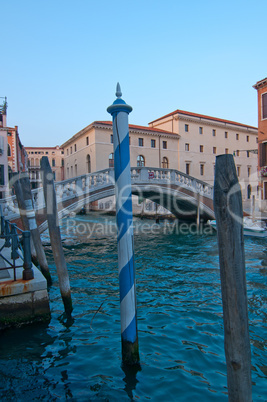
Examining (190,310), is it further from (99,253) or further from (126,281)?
(99,253)

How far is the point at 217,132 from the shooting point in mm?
28047

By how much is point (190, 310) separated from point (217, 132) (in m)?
26.2

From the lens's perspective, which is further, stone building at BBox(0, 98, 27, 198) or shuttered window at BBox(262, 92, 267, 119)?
stone building at BBox(0, 98, 27, 198)

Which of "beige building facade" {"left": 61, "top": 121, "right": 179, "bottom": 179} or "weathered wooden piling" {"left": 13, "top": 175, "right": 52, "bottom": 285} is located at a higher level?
"beige building facade" {"left": 61, "top": 121, "right": 179, "bottom": 179}

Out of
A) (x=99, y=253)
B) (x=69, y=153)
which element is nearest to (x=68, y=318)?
(x=99, y=253)

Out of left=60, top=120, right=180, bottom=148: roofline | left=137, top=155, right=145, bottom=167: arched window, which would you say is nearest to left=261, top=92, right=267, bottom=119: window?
left=60, top=120, right=180, bottom=148: roofline

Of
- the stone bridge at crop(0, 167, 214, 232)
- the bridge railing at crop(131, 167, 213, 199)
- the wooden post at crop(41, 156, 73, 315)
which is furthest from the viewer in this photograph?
the bridge railing at crop(131, 167, 213, 199)

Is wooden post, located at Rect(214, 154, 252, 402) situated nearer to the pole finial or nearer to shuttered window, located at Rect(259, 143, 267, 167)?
the pole finial

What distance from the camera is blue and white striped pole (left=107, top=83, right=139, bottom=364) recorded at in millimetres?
2365

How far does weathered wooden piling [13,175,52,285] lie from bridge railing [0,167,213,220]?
7.47 feet

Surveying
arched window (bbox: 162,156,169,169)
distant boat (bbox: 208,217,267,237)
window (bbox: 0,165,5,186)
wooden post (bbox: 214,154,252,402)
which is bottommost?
distant boat (bbox: 208,217,267,237)

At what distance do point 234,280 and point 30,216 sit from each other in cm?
402

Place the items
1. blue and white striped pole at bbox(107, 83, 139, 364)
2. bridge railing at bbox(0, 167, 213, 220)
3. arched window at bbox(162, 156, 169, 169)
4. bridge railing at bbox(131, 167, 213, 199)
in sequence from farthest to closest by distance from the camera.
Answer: arched window at bbox(162, 156, 169, 169) < bridge railing at bbox(131, 167, 213, 199) < bridge railing at bbox(0, 167, 213, 220) < blue and white striped pole at bbox(107, 83, 139, 364)

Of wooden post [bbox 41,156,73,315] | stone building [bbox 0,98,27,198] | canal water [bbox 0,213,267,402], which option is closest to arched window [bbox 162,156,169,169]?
stone building [bbox 0,98,27,198]
